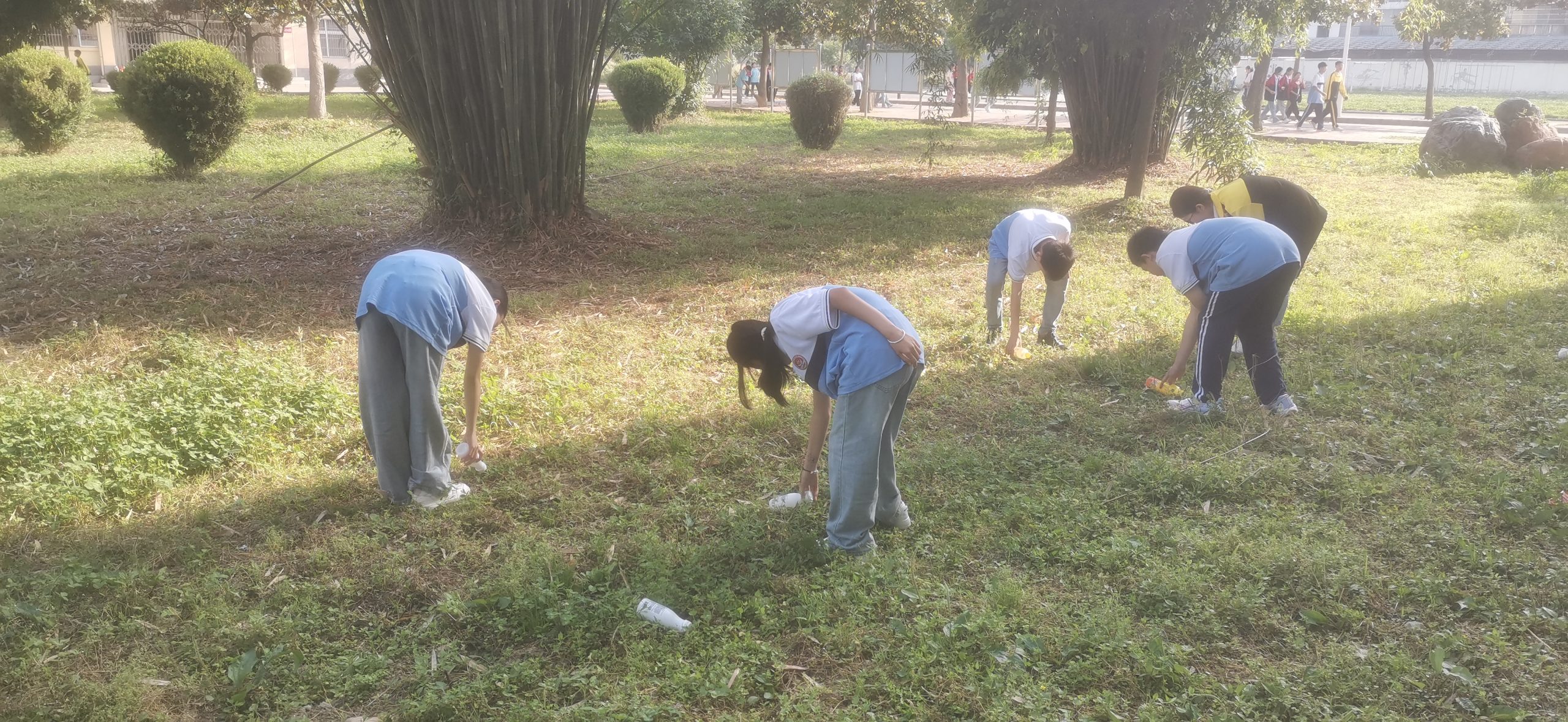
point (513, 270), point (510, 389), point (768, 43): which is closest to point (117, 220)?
point (513, 270)

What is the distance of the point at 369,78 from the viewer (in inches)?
794

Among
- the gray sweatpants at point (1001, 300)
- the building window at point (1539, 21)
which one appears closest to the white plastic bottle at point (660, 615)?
the gray sweatpants at point (1001, 300)

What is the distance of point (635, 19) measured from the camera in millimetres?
20938

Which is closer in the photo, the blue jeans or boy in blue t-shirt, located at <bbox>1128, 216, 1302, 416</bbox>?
the blue jeans

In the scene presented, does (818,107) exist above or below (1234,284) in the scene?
above

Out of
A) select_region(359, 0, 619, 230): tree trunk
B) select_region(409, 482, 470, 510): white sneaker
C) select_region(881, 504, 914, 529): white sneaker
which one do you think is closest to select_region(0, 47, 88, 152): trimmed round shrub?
select_region(359, 0, 619, 230): tree trunk

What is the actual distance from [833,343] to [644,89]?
16.7 m

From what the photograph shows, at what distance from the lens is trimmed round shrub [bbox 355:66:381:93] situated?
28.8ft

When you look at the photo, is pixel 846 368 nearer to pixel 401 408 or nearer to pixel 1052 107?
pixel 401 408

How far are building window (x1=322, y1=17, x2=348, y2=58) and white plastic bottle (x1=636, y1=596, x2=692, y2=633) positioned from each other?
48.9 meters

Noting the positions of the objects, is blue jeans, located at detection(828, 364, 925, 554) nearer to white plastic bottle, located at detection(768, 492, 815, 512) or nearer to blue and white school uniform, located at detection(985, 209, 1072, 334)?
white plastic bottle, located at detection(768, 492, 815, 512)

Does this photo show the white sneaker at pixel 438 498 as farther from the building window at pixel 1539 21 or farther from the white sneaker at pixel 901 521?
the building window at pixel 1539 21

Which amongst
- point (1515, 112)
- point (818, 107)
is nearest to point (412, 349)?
point (818, 107)

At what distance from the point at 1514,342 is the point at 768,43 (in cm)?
2742
